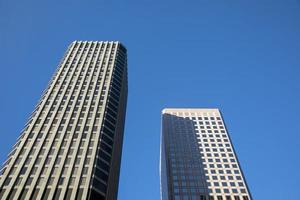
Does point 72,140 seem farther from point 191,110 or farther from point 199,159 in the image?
point 191,110

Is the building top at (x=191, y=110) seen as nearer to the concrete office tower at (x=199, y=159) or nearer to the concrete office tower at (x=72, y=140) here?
the concrete office tower at (x=199, y=159)

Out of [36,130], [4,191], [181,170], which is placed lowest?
[4,191]

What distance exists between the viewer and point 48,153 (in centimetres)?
6625

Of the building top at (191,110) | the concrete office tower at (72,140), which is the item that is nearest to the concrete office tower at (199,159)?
the building top at (191,110)

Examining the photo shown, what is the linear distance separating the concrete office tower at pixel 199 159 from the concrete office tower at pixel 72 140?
35.3 metres

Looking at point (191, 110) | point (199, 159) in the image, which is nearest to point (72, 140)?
point (199, 159)

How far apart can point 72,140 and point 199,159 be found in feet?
195

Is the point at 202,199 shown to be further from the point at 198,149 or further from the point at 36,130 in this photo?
the point at 36,130

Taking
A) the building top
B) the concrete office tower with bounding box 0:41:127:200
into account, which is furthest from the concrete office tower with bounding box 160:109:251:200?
the concrete office tower with bounding box 0:41:127:200

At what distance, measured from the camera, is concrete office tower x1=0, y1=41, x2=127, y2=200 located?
5900cm

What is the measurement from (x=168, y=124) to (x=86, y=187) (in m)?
78.4

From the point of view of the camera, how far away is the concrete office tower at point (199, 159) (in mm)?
99438

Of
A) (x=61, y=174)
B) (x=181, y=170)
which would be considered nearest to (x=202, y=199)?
(x=181, y=170)

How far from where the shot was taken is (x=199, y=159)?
4454 inches
